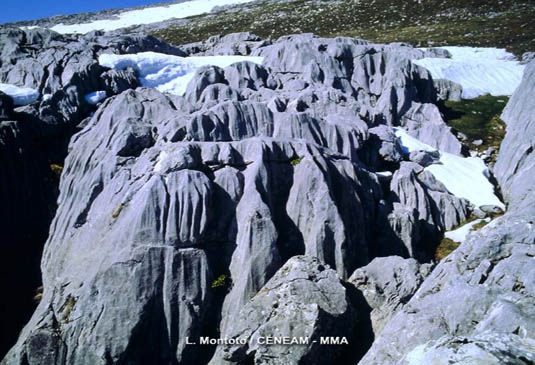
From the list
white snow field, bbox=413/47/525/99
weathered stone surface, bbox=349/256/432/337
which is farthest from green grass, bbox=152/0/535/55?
weathered stone surface, bbox=349/256/432/337

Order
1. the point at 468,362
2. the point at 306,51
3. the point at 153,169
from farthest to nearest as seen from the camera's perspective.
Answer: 1. the point at 306,51
2. the point at 153,169
3. the point at 468,362

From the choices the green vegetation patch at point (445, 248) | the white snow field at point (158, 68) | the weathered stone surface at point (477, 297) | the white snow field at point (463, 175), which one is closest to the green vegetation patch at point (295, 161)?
the weathered stone surface at point (477, 297)

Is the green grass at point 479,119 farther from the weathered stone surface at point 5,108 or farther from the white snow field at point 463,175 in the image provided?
the weathered stone surface at point 5,108

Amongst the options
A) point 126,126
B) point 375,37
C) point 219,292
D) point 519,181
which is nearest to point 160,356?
point 219,292

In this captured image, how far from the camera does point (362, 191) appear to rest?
26.5 meters

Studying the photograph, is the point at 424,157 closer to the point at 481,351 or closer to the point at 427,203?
the point at 427,203

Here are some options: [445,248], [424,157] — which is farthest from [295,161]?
[424,157]

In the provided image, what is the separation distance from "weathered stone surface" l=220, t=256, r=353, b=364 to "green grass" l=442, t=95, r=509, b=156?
34.6 metres

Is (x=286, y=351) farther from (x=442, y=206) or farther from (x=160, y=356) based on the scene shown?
(x=442, y=206)

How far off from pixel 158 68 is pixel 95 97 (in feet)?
32.4

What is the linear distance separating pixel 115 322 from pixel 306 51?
141 feet

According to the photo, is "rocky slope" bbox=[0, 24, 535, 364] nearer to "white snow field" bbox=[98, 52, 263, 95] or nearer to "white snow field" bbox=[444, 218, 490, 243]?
"white snow field" bbox=[444, 218, 490, 243]

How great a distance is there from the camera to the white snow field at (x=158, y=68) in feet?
135

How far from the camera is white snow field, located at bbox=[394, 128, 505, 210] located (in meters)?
33.5
